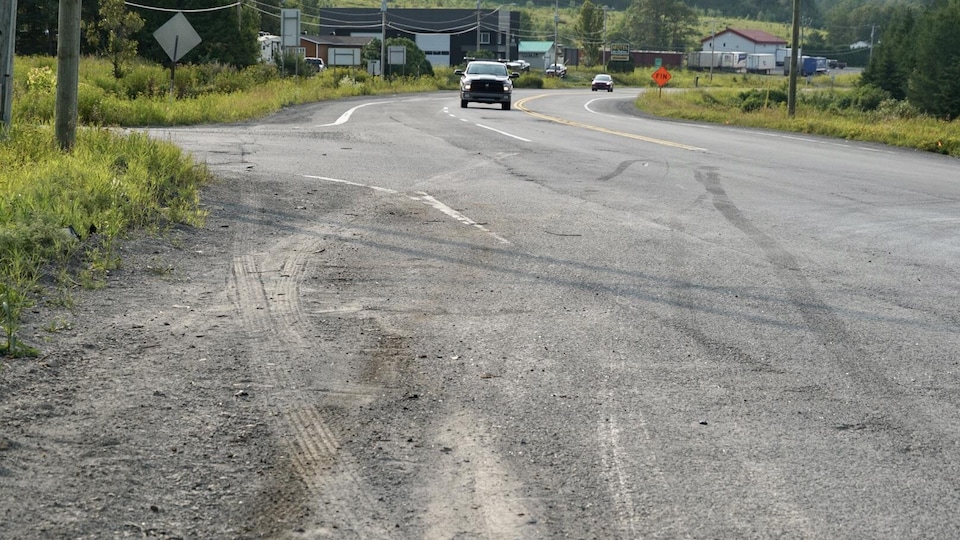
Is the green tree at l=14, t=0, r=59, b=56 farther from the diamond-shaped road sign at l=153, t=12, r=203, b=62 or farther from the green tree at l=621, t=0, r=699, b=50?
the green tree at l=621, t=0, r=699, b=50

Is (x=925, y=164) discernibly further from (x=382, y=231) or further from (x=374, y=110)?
(x=374, y=110)

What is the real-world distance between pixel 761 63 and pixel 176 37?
5315 inches

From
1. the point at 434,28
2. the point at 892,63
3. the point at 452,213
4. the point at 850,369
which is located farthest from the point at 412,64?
the point at 850,369

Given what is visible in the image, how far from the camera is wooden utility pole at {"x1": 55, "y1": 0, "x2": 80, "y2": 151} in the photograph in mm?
11602

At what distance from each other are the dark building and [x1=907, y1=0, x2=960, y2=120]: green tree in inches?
3214

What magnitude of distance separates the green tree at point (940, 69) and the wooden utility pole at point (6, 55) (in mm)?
40737

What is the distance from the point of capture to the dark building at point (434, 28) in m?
127

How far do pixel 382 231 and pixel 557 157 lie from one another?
27.7 ft

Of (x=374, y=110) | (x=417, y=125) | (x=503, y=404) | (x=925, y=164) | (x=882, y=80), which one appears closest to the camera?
(x=503, y=404)

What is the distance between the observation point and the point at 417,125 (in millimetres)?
25875

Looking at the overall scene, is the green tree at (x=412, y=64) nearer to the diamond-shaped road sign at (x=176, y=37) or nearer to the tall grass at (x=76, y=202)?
the diamond-shaped road sign at (x=176, y=37)

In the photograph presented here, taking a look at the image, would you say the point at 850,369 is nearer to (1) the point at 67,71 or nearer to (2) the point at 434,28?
(1) the point at 67,71

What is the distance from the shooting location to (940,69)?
46.2 meters

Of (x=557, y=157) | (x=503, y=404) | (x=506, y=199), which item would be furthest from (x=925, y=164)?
(x=503, y=404)
